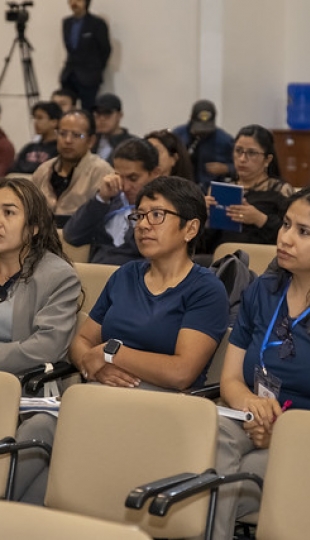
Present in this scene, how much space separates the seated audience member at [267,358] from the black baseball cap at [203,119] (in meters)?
4.19

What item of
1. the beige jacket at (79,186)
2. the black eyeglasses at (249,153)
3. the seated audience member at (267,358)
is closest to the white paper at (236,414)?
the seated audience member at (267,358)

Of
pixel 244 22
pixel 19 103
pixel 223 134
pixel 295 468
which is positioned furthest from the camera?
pixel 19 103

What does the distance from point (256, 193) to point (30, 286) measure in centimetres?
189

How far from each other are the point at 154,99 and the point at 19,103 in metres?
1.51

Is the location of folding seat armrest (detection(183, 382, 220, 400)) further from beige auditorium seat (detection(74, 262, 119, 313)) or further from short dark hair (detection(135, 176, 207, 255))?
beige auditorium seat (detection(74, 262, 119, 313))

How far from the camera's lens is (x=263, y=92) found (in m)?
9.52

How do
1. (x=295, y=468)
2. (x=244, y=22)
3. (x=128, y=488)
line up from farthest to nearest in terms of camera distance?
(x=244, y=22) < (x=128, y=488) < (x=295, y=468)

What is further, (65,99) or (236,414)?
(65,99)

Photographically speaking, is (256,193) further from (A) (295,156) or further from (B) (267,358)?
(A) (295,156)

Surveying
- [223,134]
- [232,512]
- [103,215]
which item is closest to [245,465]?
[232,512]

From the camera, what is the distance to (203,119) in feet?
25.0

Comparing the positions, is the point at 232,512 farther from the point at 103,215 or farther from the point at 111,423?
the point at 103,215

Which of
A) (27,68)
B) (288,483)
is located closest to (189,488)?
(288,483)

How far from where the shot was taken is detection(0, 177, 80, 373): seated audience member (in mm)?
3699
